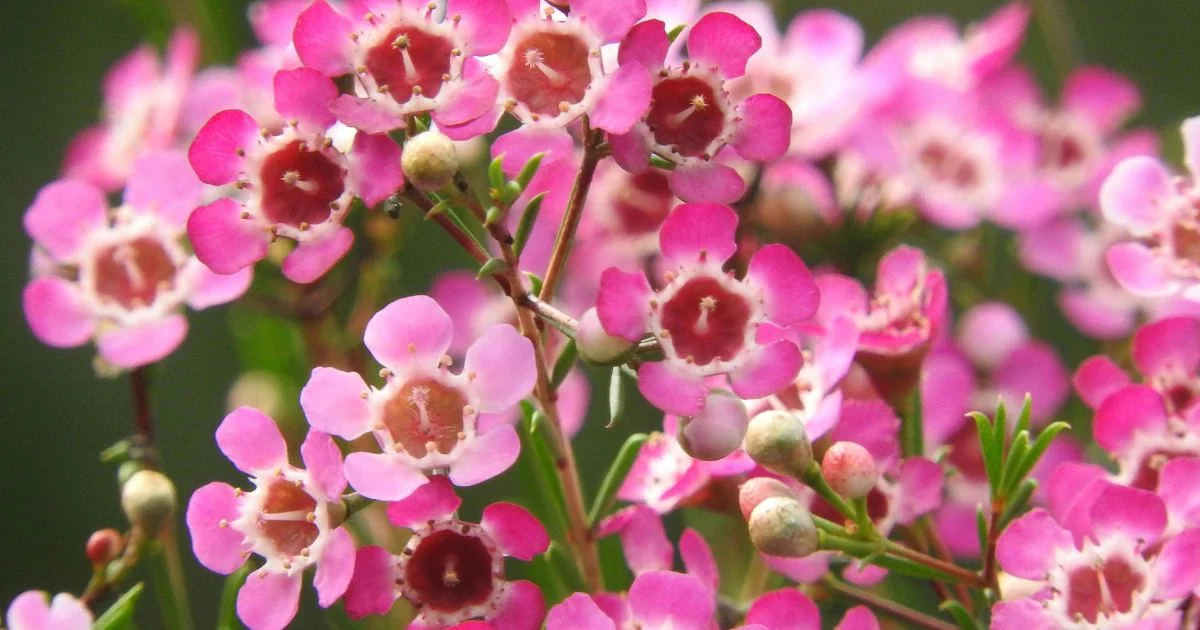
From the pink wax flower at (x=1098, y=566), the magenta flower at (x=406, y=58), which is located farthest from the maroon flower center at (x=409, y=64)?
the pink wax flower at (x=1098, y=566)

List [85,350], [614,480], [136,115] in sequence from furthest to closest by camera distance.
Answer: [85,350] → [136,115] → [614,480]

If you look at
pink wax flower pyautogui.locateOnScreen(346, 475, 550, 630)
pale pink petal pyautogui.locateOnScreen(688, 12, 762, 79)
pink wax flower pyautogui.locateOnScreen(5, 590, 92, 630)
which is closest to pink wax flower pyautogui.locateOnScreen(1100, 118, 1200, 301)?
pale pink petal pyautogui.locateOnScreen(688, 12, 762, 79)

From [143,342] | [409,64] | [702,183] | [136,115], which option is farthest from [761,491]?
[136,115]

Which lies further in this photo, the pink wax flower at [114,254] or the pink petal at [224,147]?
the pink wax flower at [114,254]

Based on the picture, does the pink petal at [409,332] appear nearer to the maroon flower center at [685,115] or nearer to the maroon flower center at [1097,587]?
the maroon flower center at [685,115]

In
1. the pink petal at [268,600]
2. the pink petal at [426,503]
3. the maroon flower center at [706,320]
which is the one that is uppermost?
the maroon flower center at [706,320]

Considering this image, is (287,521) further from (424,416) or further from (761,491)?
(761,491)

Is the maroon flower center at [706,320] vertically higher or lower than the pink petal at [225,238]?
lower
